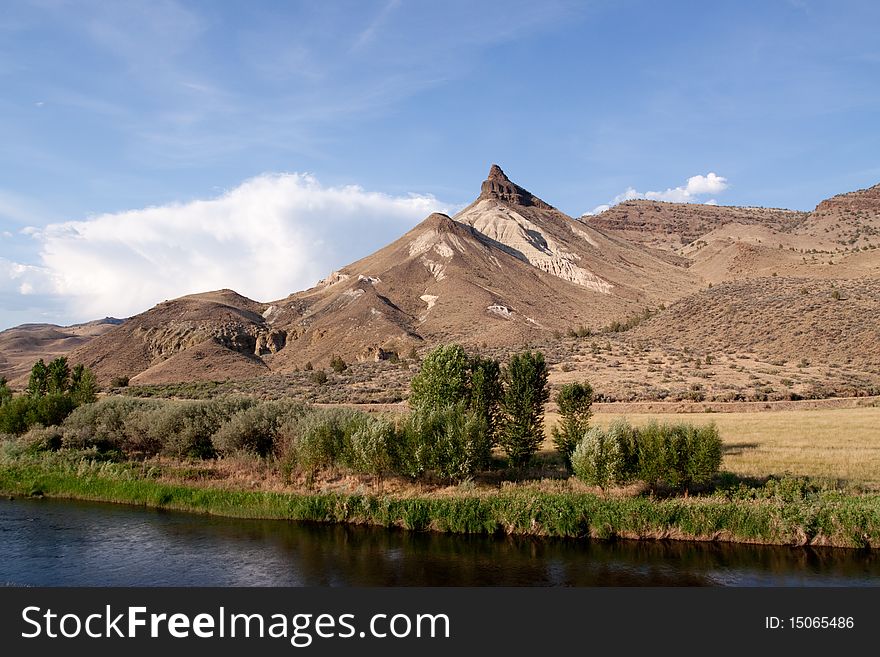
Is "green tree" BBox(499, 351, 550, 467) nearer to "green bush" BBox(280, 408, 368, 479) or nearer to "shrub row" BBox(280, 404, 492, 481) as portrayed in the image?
A: "shrub row" BBox(280, 404, 492, 481)

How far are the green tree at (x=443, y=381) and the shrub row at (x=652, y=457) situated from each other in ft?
24.4

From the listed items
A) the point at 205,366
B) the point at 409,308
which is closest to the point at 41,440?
the point at 205,366

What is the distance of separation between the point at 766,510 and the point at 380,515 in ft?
44.9

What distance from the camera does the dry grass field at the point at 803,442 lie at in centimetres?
2622

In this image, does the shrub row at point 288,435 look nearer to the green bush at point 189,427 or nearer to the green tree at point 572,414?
the green bush at point 189,427

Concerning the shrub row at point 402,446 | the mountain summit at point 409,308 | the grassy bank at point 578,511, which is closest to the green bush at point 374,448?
the shrub row at point 402,446

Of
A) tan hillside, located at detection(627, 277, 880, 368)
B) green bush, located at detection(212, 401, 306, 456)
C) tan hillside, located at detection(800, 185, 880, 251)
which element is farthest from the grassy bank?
tan hillside, located at detection(800, 185, 880, 251)

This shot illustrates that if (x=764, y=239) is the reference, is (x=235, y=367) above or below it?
below

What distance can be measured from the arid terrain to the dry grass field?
745 centimetres

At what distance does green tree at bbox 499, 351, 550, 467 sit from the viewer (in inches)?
1162

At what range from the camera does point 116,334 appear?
11094 cm
